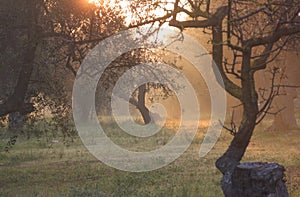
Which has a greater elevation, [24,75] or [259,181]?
[24,75]

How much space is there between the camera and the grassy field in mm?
16250

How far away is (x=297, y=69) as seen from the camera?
43000 mm

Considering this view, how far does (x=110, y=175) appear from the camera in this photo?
20.9 metres

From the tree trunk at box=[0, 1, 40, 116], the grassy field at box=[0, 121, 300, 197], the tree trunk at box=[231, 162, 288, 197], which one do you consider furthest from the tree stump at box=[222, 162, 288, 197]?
the tree trunk at box=[0, 1, 40, 116]

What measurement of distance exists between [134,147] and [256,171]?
23.6 metres

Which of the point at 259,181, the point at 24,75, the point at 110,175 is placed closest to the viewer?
the point at 259,181

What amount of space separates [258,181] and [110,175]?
1140 cm

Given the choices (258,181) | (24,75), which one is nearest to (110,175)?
(24,75)

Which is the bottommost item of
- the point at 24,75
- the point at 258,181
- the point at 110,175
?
the point at 110,175

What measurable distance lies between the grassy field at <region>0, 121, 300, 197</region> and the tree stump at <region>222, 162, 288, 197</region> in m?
4.22

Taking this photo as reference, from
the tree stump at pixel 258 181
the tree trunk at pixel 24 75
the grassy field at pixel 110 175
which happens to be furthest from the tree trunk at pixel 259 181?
the tree trunk at pixel 24 75

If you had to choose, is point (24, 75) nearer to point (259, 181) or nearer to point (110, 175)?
point (110, 175)

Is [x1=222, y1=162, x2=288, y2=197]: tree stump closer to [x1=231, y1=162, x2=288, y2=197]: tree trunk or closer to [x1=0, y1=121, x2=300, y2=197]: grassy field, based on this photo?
[x1=231, y1=162, x2=288, y2=197]: tree trunk

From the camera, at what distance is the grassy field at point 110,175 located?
16.2 meters
